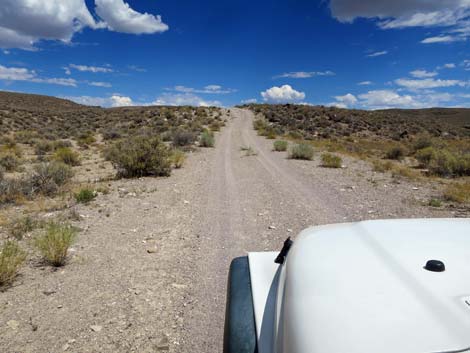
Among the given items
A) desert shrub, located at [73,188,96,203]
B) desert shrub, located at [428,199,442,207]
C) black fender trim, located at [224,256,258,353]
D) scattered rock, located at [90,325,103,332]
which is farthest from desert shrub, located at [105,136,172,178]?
black fender trim, located at [224,256,258,353]

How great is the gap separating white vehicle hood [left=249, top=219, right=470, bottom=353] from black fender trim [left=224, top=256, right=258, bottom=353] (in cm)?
5

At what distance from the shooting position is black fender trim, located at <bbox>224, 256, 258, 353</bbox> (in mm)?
1630

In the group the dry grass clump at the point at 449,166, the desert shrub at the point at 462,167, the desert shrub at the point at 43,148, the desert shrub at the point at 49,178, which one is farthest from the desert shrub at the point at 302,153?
the desert shrub at the point at 43,148

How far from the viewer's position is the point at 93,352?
3.19 meters

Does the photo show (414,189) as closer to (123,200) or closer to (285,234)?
(285,234)

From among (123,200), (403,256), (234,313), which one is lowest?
(123,200)

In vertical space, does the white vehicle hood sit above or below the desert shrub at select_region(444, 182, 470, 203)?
above

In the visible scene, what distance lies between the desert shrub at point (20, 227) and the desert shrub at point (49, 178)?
8.35 ft

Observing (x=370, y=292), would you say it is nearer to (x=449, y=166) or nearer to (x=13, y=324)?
(x=13, y=324)

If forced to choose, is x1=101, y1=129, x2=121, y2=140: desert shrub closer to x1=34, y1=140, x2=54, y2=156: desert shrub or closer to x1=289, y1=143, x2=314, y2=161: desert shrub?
x1=34, y1=140, x2=54, y2=156: desert shrub

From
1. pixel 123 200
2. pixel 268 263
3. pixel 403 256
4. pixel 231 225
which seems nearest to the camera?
pixel 403 256

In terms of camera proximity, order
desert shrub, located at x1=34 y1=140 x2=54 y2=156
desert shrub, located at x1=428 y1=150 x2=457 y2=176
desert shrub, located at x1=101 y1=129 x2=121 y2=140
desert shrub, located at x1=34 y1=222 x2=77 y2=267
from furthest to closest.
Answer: desert shrub, located at x1=101 y1=129 x2=121 y2=140 < desert shrub, located at x1=34 y1=140 x2=54 y2=156 < desert shrub, located at x1=428 y1=150 x2=457 y2=176 < desert shrub, located at x1=34 y1=222 x2=77 y2=267

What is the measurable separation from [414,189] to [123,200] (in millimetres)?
7841

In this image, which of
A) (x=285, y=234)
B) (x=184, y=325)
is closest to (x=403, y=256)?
(x=184, y=325)
